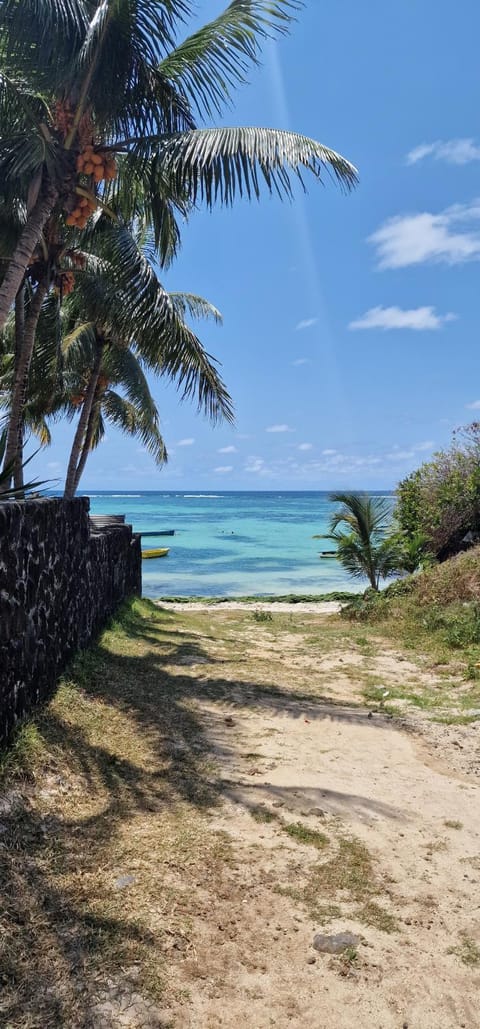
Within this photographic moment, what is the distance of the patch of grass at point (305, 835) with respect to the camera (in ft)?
12.0

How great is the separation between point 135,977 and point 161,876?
71 centimetres

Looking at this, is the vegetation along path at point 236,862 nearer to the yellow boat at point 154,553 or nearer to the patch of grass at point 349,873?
the patch of grass at point 349,873

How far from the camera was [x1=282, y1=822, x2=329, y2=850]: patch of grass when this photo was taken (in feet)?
12.0

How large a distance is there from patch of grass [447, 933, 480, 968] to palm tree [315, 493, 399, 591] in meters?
12.3

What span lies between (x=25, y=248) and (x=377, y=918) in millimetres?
6452

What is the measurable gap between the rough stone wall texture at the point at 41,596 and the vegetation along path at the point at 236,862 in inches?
10.8

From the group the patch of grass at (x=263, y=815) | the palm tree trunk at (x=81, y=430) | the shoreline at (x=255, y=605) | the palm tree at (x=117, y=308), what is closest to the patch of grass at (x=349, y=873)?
the patch of grass at (x=263, y=815)

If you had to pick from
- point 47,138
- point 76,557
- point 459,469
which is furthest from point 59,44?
point 459,469

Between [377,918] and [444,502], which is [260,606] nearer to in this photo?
[444,502]

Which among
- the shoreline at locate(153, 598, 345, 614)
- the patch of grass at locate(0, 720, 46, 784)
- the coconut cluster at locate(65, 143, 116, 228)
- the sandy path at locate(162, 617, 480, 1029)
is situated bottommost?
the shoreline at locate(153, 598, 345, 614)

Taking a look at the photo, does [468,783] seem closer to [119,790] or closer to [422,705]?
[422,705]

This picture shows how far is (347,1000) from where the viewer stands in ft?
8.12

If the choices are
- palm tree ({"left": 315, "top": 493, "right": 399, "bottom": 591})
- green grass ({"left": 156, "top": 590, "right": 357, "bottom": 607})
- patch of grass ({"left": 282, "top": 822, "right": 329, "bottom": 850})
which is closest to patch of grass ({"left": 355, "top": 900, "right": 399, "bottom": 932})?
patch of grass ({"left": 282, "top": 822, "right": 329, "bottom": 850})

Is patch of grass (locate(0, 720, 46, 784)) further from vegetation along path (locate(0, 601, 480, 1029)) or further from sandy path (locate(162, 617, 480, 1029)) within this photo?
sandy path (locate(162, 617, 480, 1029))
